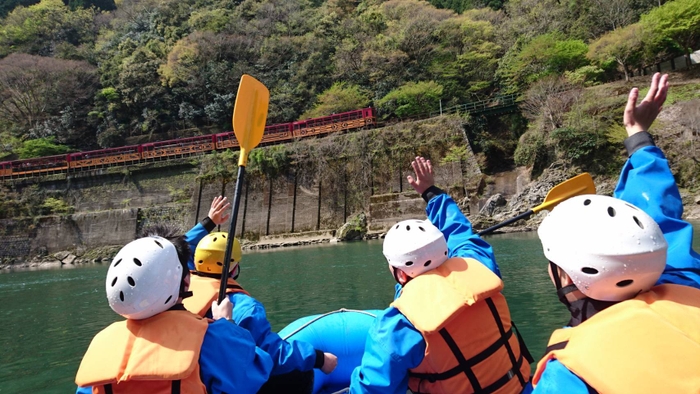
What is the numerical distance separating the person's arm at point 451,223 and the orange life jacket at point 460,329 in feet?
1.13

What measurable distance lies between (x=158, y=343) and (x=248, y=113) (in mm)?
2466

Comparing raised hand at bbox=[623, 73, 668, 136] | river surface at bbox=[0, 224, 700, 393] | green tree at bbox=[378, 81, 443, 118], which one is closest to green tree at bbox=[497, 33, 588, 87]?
green tree at bbox=[378, 81, 443, 118]

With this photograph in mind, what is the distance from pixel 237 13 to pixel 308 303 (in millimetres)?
45856

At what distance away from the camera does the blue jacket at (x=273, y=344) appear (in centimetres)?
240

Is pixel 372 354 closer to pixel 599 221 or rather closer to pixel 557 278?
pixel 557 278

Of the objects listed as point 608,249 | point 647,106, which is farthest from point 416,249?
point 647,106

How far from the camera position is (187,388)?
1678 millimetres

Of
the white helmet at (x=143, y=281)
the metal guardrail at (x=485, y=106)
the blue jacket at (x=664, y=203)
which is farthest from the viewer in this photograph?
the metal guardrail at (x=485, y=106)

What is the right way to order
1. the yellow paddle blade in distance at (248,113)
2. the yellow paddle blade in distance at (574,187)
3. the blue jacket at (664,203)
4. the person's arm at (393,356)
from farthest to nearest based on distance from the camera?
the yellow paddle blade in distance at (248,113) < the yellow paddle blade in distance at (574,187) < the person's arm at (393,356) < the blue jacket at (664,203)

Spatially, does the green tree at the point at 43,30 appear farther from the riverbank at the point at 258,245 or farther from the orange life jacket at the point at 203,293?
the orange life jacket at the point at 203,293

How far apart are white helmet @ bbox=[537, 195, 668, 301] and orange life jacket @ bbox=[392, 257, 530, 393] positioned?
2.20 feet

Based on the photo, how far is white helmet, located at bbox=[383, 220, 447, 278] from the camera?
206 cm

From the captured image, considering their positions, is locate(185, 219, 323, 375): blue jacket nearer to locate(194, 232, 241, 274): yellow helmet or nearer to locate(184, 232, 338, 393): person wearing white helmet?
locate(184, 232, 338, 393): person wearing white helmet

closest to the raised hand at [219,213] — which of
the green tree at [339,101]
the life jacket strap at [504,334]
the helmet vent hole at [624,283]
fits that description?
the life jacket strap at [504,334]
